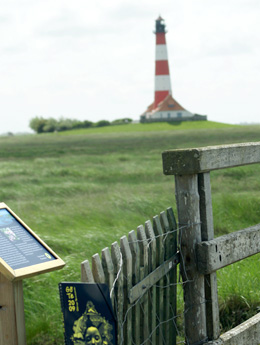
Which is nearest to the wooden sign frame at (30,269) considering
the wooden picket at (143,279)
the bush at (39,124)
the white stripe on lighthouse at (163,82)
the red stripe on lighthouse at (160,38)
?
the wooden picket at (143,279)

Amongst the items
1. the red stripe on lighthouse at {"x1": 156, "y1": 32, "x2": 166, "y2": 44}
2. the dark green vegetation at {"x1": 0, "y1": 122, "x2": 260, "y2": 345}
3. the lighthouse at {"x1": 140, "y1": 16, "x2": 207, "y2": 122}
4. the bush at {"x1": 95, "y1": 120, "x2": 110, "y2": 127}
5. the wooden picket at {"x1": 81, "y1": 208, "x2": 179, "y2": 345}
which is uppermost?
the red stripe on lighthouse at {"x1": 156, "y1": 32, "x2": 166, "y2": 44}

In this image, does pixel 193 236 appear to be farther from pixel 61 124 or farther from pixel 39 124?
pixel 39 124

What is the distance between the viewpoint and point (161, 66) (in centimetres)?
7188

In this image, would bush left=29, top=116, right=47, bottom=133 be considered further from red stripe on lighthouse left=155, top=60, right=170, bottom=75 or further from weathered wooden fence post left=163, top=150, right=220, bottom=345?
weathered wooden fence post left=163, top=150, right=220, bottom=345

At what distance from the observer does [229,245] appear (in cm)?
351

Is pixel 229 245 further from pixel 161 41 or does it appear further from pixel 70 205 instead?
pixel 161 41

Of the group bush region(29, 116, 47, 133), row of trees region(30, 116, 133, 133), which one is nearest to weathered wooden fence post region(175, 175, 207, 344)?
row of trees region(30, 116, 133, 133)

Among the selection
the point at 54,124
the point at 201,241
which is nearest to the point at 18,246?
the point at 201,241

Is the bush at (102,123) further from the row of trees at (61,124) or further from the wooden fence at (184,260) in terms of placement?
the wooden fence at (184,260)

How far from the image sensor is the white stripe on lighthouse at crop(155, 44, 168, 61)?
71.2m

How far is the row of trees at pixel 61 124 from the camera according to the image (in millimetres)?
87438

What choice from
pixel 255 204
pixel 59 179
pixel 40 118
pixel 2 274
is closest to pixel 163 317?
pixel 2 274

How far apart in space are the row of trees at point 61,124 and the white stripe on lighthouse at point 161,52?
740 inches

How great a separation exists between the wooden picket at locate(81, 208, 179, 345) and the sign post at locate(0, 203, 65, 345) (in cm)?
40
